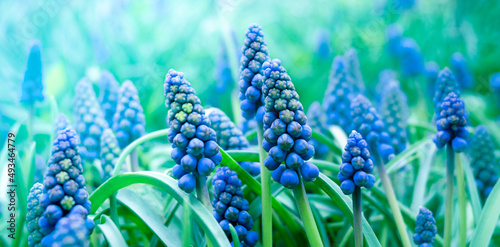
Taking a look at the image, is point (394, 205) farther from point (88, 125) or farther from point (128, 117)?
point (88, 125)

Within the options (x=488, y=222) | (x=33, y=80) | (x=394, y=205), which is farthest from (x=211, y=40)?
(x=488, y=222)

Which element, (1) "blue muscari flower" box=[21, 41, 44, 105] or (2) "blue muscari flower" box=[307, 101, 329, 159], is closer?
(1) "blue muscari flower" box=[21, 41, 44, 105]

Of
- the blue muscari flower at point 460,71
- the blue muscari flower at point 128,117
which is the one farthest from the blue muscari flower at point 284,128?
the blue muscari flower at point 460,71

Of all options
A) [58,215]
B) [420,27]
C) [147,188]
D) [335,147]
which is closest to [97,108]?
[147,188]

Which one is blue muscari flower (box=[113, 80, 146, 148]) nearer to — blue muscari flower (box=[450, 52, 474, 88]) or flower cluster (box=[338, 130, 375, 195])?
flower cluster (box=[338, 130, 375, 195])

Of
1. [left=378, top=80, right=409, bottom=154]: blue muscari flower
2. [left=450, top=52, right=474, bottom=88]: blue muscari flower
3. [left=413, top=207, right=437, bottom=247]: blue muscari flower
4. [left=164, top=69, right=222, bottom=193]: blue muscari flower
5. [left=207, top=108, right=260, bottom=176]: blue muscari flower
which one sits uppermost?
[left=450, top=52, right=474, bottom=88]: blue muscari flower

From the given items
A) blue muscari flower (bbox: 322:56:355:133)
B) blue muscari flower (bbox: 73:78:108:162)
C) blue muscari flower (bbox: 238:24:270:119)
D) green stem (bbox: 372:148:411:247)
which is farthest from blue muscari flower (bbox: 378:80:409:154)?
blue muscari flower (bbox: 73:78:108:162)
